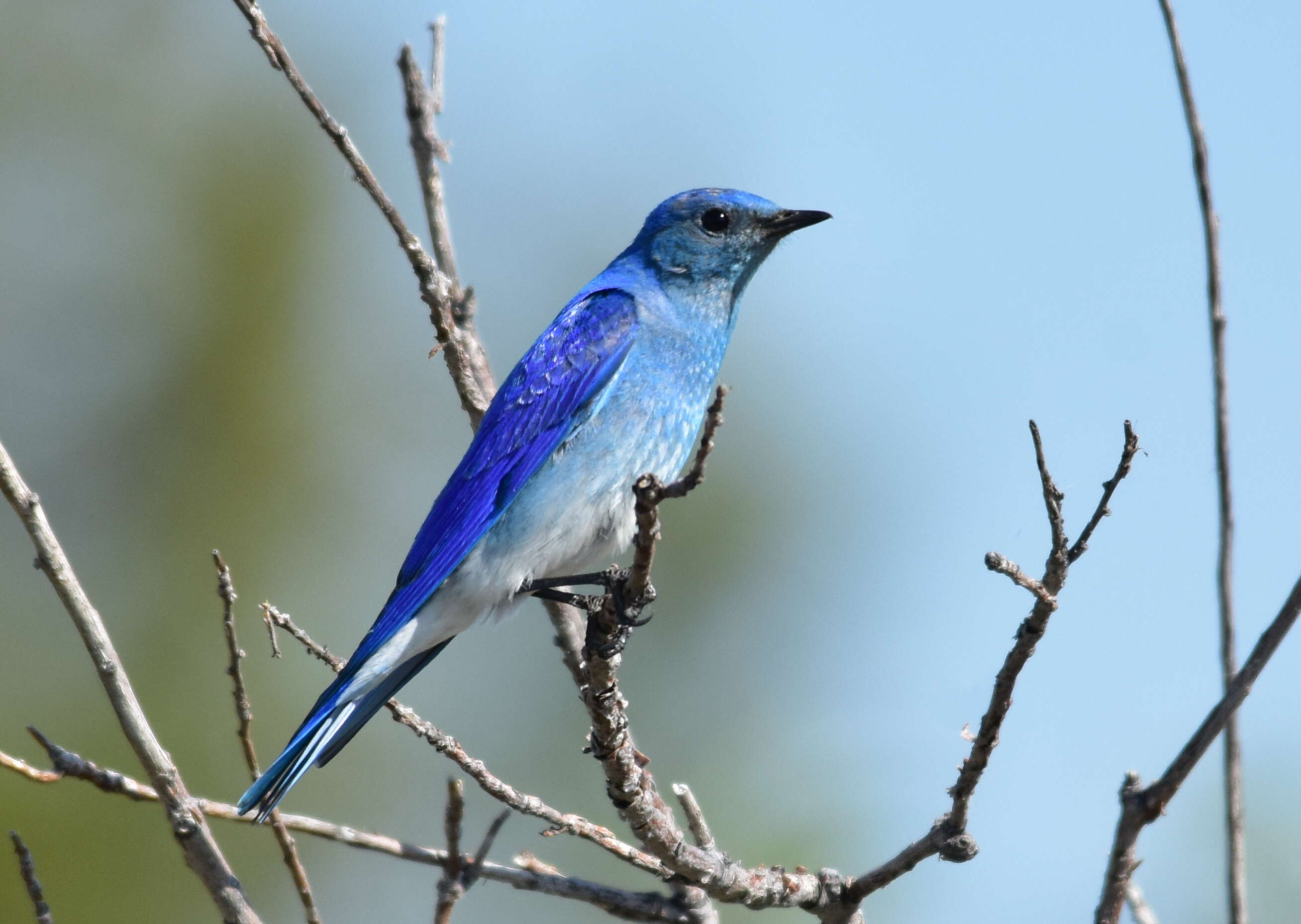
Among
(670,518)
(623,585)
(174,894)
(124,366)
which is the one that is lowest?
(174,894)

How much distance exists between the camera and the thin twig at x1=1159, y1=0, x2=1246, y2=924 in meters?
2.66

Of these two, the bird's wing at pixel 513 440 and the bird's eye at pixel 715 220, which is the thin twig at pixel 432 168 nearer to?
the bird's wing at pixel 513 440

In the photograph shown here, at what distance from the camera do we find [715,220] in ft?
20.0

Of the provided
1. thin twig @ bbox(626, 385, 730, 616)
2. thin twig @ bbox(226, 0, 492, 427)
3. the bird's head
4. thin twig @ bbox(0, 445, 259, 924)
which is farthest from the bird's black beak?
thin twig @ bbox(0, 445, 259, 924)

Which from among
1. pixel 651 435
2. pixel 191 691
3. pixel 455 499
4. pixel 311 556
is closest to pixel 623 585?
pixel 651 435

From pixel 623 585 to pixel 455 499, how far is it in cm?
159

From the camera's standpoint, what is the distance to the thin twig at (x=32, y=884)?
309cm

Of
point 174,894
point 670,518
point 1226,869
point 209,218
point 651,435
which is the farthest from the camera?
point 209,218

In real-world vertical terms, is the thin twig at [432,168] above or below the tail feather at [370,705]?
above

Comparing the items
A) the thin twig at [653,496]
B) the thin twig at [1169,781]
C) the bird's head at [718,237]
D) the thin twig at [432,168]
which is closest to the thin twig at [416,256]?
the thin twig at [432,168]

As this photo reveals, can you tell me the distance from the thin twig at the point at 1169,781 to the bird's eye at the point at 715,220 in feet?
13.0

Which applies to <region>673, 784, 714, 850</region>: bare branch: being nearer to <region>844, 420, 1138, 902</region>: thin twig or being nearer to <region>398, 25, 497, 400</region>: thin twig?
<region>844, 420, 1138, 902</region>: thin twig

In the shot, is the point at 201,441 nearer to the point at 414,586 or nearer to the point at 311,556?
the point at 311,556

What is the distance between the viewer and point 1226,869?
2.69m
